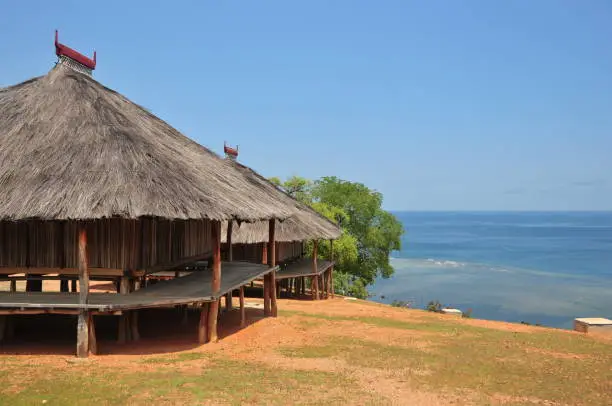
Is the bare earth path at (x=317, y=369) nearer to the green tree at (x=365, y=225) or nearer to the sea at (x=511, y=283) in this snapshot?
the green tree at (x=365, y=225)

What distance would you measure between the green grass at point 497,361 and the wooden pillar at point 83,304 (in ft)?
13.7

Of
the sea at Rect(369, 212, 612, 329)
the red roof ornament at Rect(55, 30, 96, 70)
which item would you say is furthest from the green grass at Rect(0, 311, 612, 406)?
the sea at Rect(369, 212, 612, 329)

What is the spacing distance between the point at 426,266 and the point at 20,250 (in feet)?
255

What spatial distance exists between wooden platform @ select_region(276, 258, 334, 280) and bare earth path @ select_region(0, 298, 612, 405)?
324 inches

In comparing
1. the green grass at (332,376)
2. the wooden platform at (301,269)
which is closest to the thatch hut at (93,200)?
the green grass at (332,376)

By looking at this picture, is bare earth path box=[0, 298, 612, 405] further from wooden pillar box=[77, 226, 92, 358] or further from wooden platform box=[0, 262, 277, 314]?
wooden platform box=[0, 262, 277, 314]

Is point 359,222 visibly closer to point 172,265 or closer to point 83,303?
point 172,265

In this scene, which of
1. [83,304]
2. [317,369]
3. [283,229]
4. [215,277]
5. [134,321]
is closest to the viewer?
[317,369]

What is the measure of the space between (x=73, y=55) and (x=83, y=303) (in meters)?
7.94

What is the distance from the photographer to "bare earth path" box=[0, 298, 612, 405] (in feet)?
30.1

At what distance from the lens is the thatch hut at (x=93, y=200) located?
1092 cm

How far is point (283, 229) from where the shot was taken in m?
24.1

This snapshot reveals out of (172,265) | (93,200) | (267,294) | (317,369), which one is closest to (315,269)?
(267,294)

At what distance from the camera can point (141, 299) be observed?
1158 centimetres
